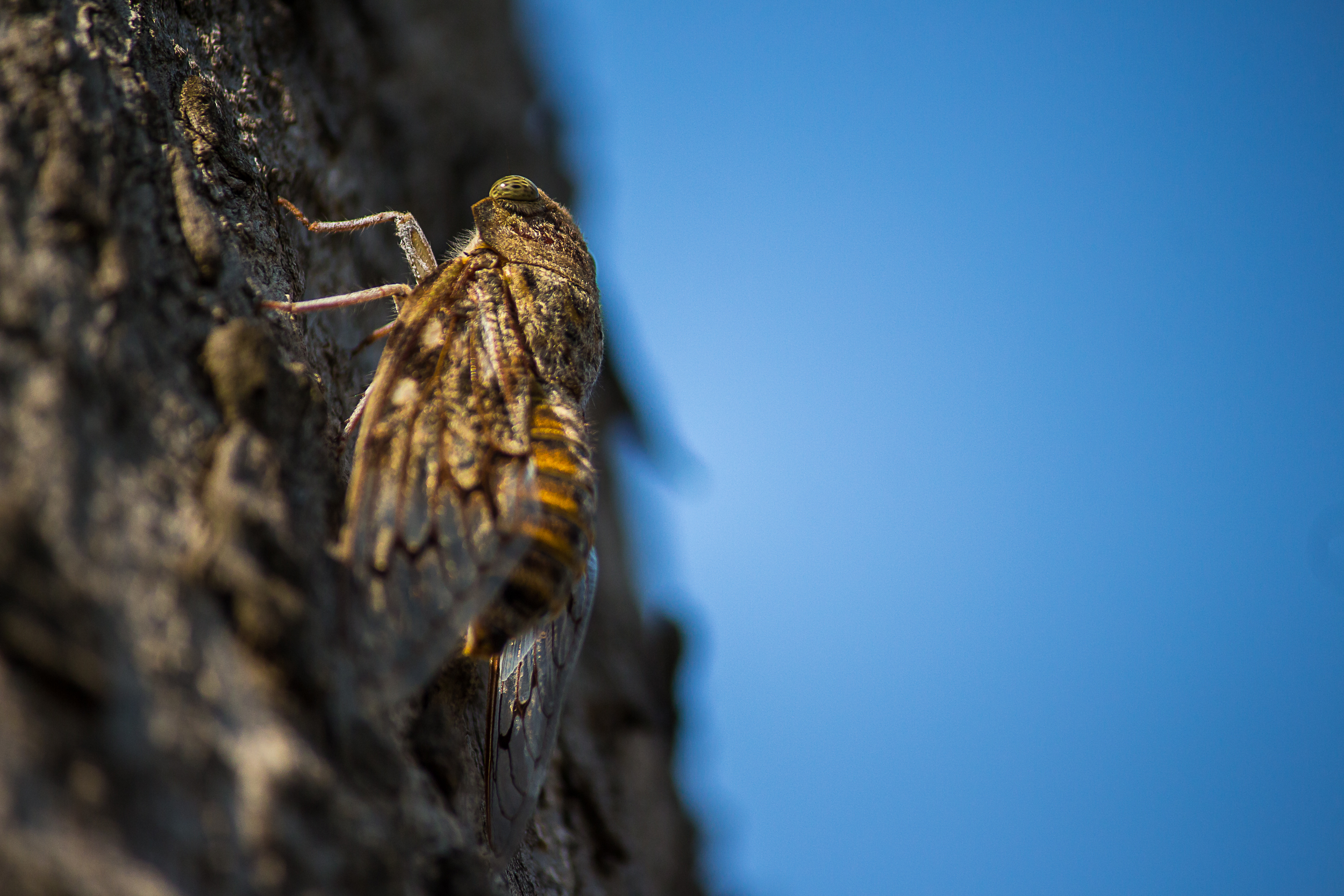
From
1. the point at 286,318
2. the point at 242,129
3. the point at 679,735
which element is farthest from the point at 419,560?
the point at 679,735

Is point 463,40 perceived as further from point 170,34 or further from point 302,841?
point 302,841

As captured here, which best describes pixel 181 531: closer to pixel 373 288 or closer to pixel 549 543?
pixel 549 543

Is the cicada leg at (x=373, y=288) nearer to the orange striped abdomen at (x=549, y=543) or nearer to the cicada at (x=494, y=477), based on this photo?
the cicada at (x=494, y=477)

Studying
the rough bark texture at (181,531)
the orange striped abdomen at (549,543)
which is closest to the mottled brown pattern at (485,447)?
the orange striped abdomen at (549,543)

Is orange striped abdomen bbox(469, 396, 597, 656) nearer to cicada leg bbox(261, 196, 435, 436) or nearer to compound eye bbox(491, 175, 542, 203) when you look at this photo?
cicada leg bbox(261, 196, 435, 436)

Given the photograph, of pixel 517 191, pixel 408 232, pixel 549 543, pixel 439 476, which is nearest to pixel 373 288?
pixel 408 232

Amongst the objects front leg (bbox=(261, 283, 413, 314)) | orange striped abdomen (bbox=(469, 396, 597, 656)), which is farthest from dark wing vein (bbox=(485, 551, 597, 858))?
front leg (bbox=(261, 283, 413, 314))
